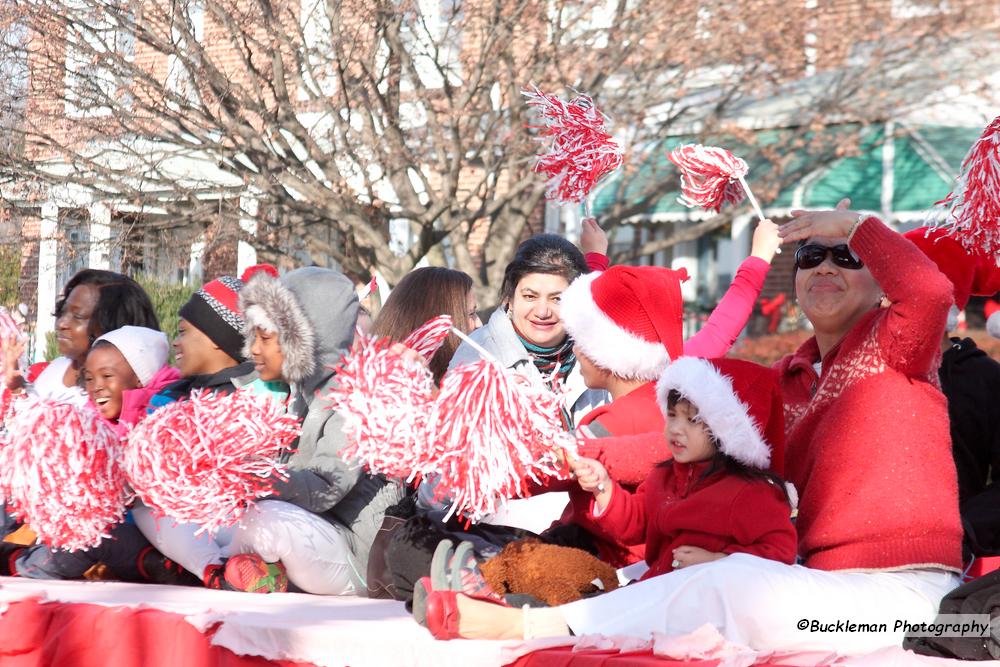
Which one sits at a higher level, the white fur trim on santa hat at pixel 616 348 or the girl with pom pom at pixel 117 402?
the white fur trim on santa hat at pixel 616 348

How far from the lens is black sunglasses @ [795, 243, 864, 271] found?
140 inches

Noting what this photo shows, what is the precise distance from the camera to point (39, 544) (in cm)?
466

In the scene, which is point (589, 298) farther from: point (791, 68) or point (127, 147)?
point (791, 68)

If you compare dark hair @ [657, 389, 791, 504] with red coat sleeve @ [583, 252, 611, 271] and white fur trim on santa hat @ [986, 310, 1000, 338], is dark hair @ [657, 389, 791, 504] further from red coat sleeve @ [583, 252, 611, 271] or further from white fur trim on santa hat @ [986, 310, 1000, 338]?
white fur trim on santa hat @ [986, 310, 1000, 338]

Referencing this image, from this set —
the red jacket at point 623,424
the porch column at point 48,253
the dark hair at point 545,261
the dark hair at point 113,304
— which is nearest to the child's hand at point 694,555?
the red jacket at point 623,424

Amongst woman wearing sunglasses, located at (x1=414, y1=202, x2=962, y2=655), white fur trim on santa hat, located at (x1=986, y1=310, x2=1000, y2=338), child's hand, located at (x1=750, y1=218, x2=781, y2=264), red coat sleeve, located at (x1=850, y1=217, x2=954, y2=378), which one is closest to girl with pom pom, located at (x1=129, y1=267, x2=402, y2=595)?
woman wearing sunglasses, located at (x1=414, y1=202, x2=962, y2=655)

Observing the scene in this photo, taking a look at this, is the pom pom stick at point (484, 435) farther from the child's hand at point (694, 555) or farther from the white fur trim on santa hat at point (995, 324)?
the white fur trim on santa hat at point (995, 324)

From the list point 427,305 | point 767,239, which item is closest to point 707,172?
point 767,239

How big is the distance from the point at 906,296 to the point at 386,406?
140 centimetres

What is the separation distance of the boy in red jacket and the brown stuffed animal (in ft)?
0.49

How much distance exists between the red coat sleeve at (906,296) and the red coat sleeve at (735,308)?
3.30ft

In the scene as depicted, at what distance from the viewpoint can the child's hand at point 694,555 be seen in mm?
3111

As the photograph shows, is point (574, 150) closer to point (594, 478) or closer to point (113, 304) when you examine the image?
point (594, 478)

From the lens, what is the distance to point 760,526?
308cm
